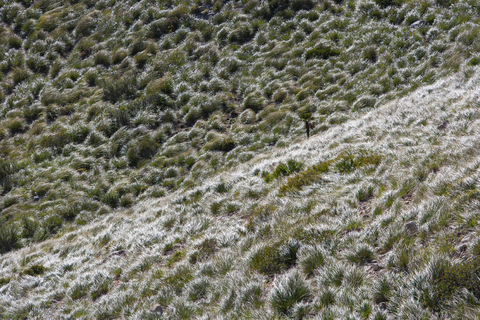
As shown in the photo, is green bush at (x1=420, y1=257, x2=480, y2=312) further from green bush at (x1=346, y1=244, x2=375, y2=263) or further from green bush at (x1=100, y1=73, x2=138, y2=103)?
green bush at (x1=100, y1=73, x2=138, y2=103)

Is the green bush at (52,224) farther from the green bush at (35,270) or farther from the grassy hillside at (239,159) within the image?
the green bush at (35,270)

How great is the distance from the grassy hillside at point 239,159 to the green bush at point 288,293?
19mm

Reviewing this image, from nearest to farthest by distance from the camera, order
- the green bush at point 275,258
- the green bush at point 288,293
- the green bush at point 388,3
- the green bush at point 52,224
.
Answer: the green bush at point 288,293 → the green bush at point 275,258 → the green bush at point 52,224 → the green bush at point 388,3

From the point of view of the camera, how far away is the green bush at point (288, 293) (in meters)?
4.12

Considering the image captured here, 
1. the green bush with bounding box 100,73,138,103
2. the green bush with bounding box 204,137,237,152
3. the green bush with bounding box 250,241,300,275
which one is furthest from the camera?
the green bush with bounding box 100,73,138,103

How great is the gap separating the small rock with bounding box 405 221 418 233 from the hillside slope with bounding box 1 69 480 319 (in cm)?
7

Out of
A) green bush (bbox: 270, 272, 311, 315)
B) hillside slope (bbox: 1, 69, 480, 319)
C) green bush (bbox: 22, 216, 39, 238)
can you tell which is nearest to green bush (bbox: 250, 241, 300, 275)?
hillside slope (bbox: 1, 69, 480, 319)

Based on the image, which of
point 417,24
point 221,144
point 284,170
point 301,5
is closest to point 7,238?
point 221,144

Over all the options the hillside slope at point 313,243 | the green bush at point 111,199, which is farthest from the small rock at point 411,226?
the green bush at point 111,199

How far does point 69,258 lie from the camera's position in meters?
9.04

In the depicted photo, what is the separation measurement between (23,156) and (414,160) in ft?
53.5

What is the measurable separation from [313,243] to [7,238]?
38.1 ft

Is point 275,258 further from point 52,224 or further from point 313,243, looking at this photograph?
point 52,224

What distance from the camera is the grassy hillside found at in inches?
176
